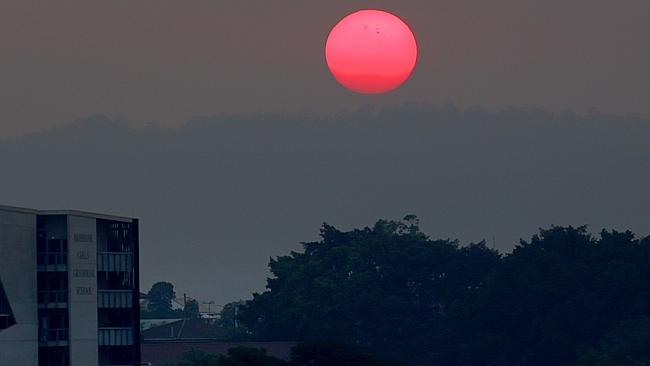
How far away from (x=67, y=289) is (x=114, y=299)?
18.1ft


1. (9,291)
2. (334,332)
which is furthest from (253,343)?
(9,291)

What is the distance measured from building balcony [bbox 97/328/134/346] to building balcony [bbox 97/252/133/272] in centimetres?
418

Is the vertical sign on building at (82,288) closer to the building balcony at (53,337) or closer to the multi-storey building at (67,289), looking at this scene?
the multi-storey building at (67,289)

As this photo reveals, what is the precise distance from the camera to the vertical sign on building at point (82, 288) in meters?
112

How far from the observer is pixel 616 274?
173750 mm

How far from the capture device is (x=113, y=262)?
4604 inches

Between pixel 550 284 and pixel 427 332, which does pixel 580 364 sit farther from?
pixel 427 332

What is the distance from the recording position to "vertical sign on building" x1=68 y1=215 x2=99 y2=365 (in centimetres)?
11225

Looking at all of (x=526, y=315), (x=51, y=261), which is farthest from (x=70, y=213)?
(x=526, y=315)

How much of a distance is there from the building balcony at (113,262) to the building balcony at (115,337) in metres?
4.18

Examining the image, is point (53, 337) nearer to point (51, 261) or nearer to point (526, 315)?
point (51, 261)

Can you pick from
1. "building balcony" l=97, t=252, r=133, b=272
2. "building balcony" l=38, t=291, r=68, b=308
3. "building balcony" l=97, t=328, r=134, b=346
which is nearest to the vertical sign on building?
"building balcony" l=38, t=291, r=68, b=308

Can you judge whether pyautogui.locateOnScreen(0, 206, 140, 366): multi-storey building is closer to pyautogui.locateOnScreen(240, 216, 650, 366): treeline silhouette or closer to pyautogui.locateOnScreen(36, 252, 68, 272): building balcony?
pyautogui.locateOnScreen(36, 252, 68, 272): building balcony

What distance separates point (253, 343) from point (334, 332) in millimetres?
11639
